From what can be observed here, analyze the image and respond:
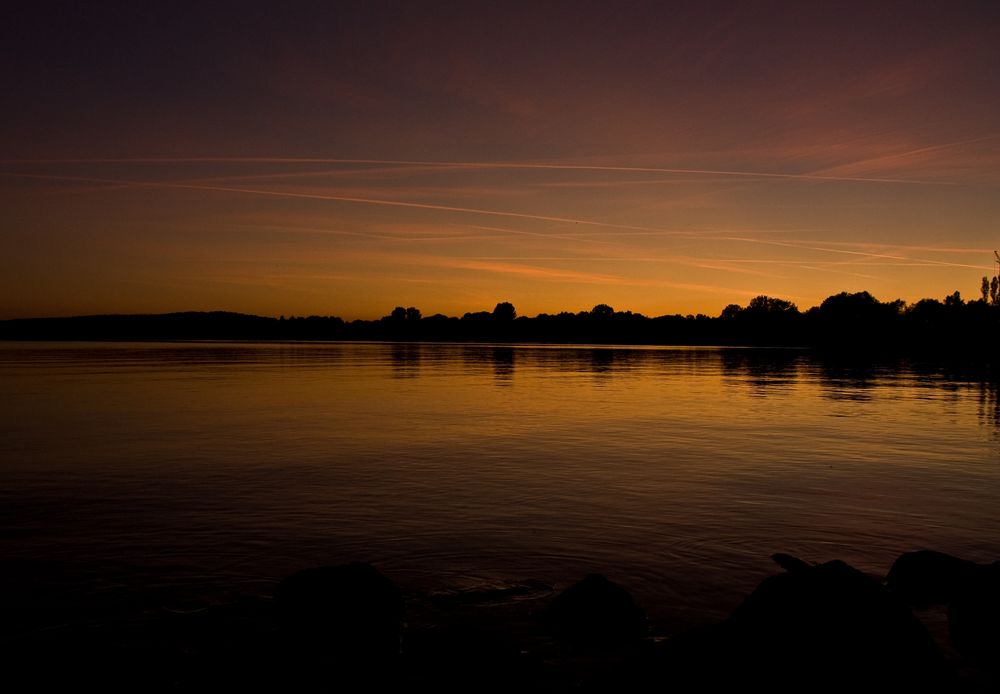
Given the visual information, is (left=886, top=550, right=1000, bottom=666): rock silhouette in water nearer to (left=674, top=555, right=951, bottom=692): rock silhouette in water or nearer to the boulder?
the boulder

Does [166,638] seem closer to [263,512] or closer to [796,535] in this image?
[263,512]

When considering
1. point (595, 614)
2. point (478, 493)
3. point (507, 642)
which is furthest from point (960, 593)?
point (478, 493)

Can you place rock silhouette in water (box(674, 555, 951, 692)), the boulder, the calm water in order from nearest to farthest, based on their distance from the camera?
rock silhouette in water (box(674, 555, 951, 692)) < the boulder < the calm water

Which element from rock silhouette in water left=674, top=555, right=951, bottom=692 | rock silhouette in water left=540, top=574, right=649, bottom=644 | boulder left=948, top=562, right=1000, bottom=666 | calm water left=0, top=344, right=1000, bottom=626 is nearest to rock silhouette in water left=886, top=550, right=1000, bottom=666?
boulder left=948, top=562, right=1000, bottom=666

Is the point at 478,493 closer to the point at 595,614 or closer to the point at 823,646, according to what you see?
the point at 595,614

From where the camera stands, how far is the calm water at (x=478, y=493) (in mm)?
12648

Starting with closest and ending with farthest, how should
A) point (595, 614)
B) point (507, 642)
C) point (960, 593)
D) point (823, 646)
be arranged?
point (823, 646)
point (507, 642)
point (595, 614)
point (960, 593)

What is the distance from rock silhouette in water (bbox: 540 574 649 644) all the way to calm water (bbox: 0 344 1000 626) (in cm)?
65

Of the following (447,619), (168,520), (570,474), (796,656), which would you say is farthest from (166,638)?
(570,474)

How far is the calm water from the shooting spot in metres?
12.6

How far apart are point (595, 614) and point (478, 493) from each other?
886 centimetres

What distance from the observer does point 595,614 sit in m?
10.1

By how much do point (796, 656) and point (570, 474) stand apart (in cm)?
1335

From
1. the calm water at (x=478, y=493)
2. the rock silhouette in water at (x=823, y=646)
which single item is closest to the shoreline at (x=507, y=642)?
the rock silhouette in water at (x=823, y=646)
